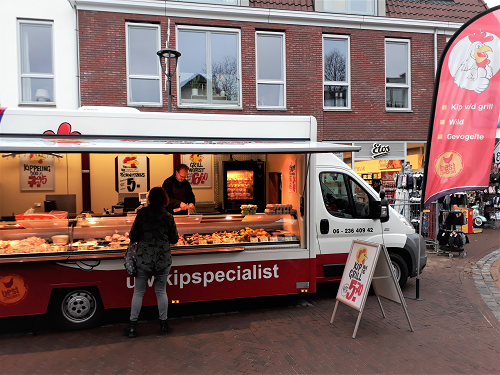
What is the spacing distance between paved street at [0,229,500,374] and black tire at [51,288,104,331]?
13 centimetres

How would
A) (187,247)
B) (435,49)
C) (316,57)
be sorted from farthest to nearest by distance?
(435,49), (316,57), (187,247)

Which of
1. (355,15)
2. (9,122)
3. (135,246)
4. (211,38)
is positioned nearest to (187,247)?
(135,246)

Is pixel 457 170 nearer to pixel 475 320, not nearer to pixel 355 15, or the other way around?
pixel 475 320

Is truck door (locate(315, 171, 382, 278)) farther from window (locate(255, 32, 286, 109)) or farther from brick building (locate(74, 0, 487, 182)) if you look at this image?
window (locate(255, 32, 286, 109))

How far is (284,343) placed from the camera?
13.7 feet

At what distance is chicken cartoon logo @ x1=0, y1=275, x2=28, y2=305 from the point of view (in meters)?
4.25

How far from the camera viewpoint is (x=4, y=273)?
13.9ft

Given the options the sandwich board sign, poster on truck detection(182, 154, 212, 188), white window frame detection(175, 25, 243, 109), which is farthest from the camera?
white window frame detection(175, 25, 243, 109)

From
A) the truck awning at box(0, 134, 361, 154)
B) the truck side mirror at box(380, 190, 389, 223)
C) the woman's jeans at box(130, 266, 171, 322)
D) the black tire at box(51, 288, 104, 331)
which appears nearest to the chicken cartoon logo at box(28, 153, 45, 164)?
the truck awning at box(0, 134, 361, 154)

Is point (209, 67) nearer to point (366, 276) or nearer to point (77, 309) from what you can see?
point (77, 309)

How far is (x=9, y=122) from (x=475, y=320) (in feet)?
21.0

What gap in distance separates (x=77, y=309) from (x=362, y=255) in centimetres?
367

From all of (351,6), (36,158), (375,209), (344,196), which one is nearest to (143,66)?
(36,158)

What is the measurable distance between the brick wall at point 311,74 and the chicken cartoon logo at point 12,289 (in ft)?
25.9
